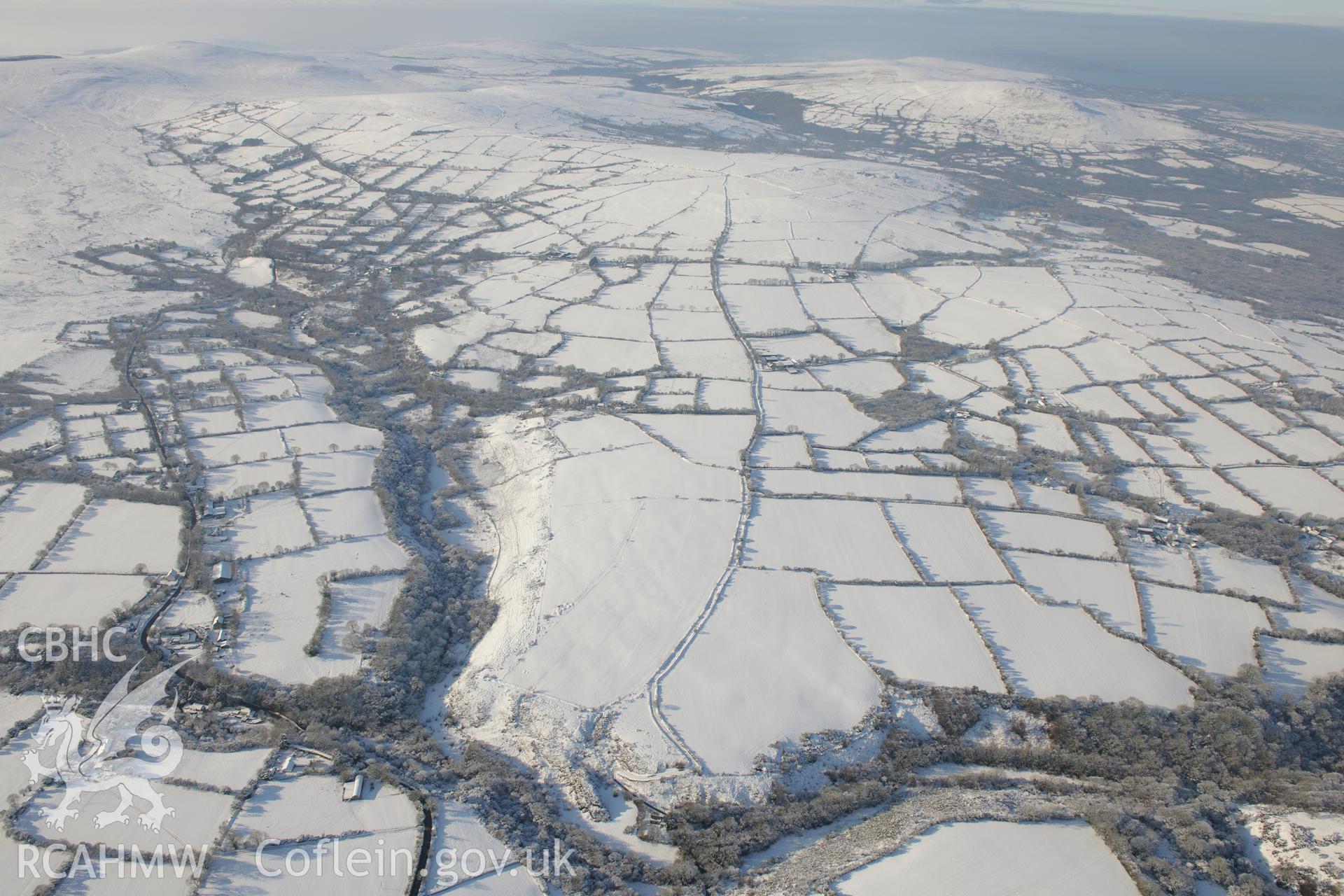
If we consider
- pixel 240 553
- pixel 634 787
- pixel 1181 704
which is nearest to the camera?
pixel 634 787

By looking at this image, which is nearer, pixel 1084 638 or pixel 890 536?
pixel 1084 638

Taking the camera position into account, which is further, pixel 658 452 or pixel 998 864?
pixel 658 452

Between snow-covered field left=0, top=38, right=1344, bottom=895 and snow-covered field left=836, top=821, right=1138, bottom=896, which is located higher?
snow-covered field left=0, top=38, right=1344, bottom=895

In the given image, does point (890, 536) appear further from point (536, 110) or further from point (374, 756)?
point (536, 110)

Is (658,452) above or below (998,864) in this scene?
above

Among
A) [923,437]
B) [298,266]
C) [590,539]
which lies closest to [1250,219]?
[923,437]

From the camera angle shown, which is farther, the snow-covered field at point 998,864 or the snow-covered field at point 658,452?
the snow-covered field at point 658,452

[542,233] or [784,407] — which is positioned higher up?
[542,233]

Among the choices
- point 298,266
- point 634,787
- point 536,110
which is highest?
point 536,110

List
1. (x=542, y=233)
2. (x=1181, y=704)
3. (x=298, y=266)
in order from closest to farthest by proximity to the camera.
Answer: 1. (x=1181, y=704)
2. (x=298, y=266)
3. (x=542, y=233)

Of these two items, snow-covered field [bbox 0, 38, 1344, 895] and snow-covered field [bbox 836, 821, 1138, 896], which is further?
snow-covered field [bbox 0, 38, 1344, 895]

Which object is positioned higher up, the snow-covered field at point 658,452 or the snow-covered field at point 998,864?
the snow-covered field at point 658,452
